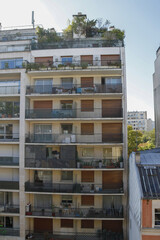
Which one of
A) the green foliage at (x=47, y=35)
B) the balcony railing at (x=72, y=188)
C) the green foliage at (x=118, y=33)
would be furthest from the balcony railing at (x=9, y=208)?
the green foliage at (x=118, y=33)

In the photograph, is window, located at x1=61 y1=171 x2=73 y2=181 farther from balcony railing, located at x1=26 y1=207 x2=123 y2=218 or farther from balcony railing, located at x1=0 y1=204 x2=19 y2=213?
balcony railing, located at x1=0 y1=204 x2=19 y2=213

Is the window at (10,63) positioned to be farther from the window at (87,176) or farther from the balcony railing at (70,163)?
the window at (87,176)

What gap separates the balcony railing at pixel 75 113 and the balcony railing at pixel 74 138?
1.97 meters

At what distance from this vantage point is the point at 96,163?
67.2ft

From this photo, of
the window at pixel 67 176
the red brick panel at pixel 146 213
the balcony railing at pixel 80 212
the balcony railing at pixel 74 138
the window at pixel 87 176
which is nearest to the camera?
the red brick panel at pixel 146 213

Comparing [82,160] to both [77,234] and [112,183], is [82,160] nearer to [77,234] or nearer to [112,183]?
[112,183]

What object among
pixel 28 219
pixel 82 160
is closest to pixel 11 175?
pixel 28 219

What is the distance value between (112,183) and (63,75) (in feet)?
40.2

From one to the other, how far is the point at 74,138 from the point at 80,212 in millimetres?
7126

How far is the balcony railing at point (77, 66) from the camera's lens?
67.7 feet


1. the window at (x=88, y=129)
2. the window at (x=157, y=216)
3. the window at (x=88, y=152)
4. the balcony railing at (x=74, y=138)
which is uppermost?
the window at (x=88, y=129)

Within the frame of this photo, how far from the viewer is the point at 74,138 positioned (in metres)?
20.6

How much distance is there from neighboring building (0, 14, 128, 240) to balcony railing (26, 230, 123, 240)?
0.31 feet

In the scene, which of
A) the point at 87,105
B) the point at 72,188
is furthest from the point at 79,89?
the point at 72,188
